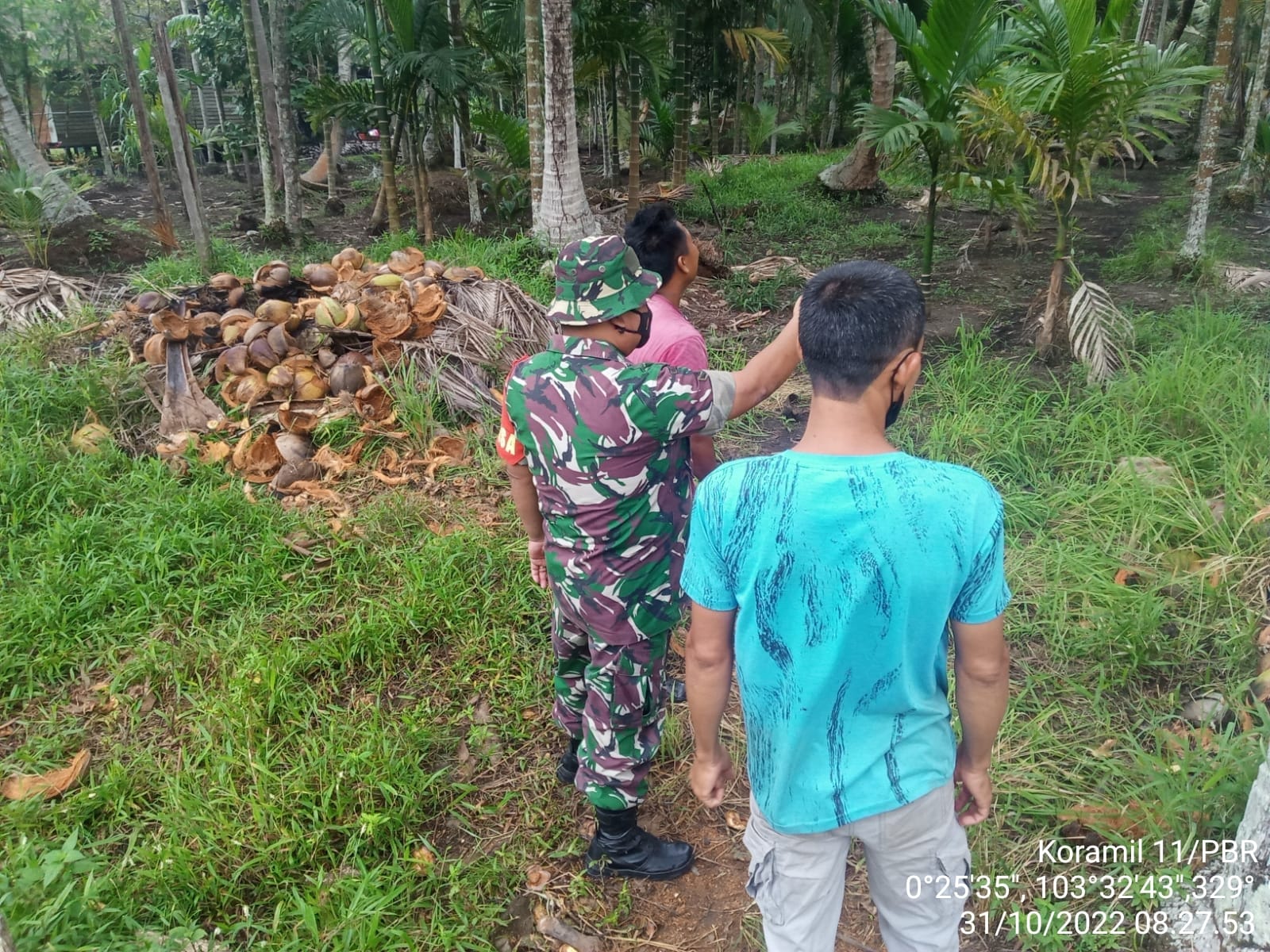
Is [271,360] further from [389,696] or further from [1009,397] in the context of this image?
[1009,397]

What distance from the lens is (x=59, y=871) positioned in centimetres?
215

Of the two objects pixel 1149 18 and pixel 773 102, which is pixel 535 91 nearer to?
pixel 1149 18

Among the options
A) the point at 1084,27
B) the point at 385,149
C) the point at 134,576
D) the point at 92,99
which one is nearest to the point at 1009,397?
the point at 1084,27

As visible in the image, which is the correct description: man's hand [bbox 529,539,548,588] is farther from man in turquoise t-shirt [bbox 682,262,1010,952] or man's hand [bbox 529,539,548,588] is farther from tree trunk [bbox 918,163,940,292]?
tree trunk [bbox 918,163,940,292]

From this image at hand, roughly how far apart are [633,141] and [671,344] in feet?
25.5

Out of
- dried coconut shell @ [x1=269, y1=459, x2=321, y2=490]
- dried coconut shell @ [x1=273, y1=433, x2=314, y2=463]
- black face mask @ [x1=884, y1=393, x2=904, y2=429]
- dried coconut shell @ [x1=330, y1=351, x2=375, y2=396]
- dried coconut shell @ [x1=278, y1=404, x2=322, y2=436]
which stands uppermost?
black face mask @ [x1=884, y1=393, x2=904, y2=429]

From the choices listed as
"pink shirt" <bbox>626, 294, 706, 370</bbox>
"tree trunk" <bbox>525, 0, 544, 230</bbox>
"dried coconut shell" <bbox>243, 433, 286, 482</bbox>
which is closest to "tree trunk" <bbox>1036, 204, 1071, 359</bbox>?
"pink shirt" <bbox>626, 294, 706, 370</bbox>

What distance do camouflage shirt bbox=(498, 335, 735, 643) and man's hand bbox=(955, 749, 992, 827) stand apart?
662mm

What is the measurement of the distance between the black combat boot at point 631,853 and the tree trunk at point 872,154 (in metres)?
10.1

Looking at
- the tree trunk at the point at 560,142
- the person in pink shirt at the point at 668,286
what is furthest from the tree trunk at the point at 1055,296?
the tree trunk at the point at 560,142

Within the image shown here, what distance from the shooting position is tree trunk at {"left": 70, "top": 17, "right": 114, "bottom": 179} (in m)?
15.8

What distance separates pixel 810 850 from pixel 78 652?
3187 mm

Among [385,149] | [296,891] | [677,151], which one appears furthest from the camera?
[677,151]

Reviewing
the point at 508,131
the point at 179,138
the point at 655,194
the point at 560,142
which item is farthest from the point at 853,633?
the point at 655,194
